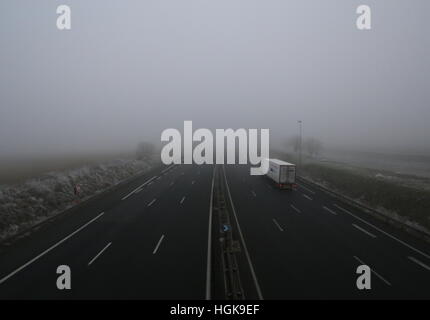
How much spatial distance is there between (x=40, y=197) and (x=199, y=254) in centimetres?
1731

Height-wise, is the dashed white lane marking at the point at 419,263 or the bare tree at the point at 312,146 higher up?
the bare tree at the point at 312,146

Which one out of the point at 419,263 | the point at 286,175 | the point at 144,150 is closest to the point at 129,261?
the point at 419,263

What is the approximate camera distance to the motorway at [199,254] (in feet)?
30.6

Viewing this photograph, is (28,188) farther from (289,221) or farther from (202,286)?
(289,221)

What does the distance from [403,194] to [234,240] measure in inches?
694

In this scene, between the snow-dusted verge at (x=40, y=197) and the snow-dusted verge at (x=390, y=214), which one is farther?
the snow-dusted verge at (x=40, y=197)

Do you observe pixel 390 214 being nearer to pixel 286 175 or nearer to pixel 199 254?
pixel 286 175

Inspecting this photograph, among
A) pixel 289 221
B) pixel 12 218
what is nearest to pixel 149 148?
pixel 12 218

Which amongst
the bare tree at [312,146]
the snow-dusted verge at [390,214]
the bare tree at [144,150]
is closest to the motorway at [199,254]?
the snow-dusted verge at [390,214]

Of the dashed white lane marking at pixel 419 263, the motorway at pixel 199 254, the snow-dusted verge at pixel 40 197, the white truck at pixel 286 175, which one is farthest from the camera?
the white truck at pixel 286 175

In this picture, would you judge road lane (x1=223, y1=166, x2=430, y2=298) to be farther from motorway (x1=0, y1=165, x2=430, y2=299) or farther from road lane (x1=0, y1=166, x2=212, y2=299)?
road lane (x1=0, y1=166, x2=212, y2=299)

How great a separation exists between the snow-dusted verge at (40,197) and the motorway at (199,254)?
141 centimetres

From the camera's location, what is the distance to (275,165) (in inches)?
1128

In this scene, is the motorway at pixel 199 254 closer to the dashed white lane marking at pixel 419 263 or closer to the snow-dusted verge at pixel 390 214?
the dashed white lane marking at pixel 419 263
